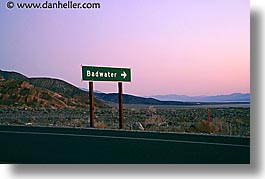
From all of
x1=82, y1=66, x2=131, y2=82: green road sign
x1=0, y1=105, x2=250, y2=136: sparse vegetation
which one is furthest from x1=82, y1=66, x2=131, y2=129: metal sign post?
x1=0, y1=105, x2=250, y2=136: sparse vegetation

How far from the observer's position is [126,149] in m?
12.2

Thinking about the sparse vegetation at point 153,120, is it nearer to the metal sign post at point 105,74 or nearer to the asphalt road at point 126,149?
the asphalt road at point 126,149

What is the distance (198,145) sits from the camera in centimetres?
1227

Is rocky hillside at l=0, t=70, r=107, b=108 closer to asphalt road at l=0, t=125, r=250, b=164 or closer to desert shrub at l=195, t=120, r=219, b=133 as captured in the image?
asphalt road at l=0, t=125, r=250, b=164

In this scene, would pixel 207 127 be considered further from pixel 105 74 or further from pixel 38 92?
pixel 38 92

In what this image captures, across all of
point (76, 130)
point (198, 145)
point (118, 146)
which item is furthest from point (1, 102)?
point (198, 145)

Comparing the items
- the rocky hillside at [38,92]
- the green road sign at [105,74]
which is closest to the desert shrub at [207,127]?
the rocky hillside at [38,92]

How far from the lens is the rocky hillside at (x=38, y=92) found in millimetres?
14320

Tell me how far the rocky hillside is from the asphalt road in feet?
4.16

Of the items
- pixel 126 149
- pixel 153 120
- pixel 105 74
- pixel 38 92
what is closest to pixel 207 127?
pixel 105 74

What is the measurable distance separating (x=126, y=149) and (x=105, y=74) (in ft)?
6.51

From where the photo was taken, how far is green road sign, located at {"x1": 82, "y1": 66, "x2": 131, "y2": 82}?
495 inches

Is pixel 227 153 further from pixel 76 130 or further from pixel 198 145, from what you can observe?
pixel 76 130

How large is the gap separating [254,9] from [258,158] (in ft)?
8.87
